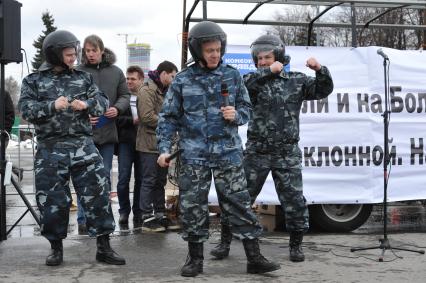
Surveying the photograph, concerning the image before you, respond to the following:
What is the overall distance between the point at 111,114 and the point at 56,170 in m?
1.63

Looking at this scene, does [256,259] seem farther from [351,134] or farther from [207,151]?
[351,134]

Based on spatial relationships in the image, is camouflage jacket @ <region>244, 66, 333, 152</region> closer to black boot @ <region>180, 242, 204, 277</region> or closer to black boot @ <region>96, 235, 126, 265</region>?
black boot @ <region>180, 242, 204, 277</region>

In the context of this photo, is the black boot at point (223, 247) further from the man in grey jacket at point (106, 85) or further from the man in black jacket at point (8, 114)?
the man in black jacket at point (8, 114)

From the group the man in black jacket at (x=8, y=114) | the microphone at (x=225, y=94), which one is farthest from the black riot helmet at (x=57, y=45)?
the man in black jacket at (x=8, y=114)

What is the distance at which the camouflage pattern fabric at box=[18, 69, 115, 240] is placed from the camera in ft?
17.9

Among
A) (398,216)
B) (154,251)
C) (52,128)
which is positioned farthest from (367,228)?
(52,128)

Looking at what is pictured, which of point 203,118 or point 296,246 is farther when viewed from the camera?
point 296,246

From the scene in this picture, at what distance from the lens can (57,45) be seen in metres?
5.48

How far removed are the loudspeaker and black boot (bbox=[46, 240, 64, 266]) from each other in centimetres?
214

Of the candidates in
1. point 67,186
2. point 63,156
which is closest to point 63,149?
point 63,156

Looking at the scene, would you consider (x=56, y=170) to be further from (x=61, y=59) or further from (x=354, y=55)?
(x=354, y=55)

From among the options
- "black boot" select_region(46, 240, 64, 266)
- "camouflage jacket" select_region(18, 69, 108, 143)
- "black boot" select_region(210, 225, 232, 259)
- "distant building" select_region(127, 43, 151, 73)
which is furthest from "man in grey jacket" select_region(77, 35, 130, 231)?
"distant building" select_region(127, 43, 151, 73)

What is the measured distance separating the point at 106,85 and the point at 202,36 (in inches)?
92.9

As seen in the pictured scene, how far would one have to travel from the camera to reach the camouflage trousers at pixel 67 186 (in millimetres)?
5469
